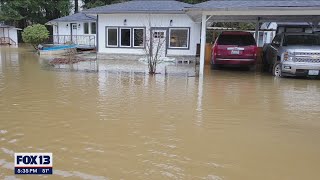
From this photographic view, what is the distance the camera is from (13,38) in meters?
45.9

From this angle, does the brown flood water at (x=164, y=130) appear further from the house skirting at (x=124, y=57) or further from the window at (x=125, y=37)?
the window at (x=125, y=37)

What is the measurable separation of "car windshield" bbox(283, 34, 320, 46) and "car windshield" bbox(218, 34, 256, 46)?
1.67 m

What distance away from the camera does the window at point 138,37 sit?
22062 mm

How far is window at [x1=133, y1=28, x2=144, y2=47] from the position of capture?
72.4 ft

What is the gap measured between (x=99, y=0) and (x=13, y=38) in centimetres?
1289

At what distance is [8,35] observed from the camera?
45.5 metres

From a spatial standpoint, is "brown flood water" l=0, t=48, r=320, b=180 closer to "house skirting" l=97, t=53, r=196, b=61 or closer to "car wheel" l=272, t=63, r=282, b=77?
"car wheel" l=272, t=63, r=282, b=77

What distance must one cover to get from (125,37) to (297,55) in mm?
12485

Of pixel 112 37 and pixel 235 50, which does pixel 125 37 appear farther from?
pixel 235 50

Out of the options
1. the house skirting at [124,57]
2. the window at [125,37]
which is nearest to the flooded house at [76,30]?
the house skirting at [124,57]

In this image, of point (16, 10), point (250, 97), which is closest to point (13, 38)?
point (16, 10)
